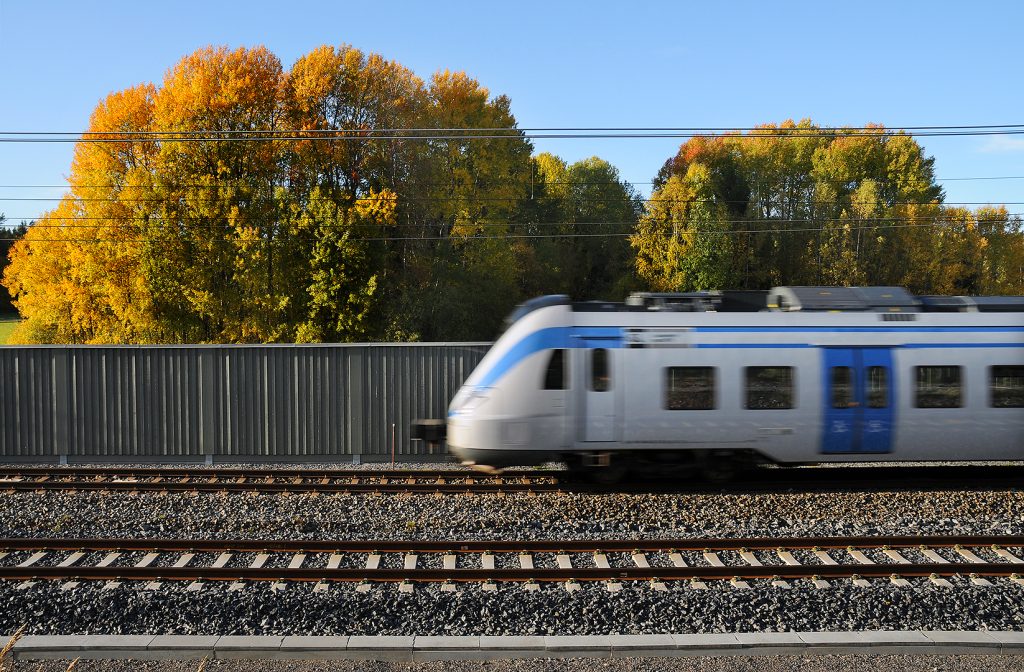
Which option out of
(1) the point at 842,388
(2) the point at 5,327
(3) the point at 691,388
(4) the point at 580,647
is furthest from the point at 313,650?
(2) the point at 5,327

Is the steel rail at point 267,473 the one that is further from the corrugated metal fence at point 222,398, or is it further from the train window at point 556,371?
the train window at point 556,371

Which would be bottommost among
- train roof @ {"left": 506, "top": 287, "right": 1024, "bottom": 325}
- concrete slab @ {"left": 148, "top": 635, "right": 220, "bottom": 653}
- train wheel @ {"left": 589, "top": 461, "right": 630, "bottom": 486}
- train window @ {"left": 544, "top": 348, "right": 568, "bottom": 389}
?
concrete slab @ {"left": 148, "top": 635, "right": 220, "bottom": 653}

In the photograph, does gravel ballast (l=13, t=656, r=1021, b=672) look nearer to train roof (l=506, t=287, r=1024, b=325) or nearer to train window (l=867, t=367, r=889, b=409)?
train window (l=867, t=367, r=889, b=409)

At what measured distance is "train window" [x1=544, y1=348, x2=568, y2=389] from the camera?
427 inches

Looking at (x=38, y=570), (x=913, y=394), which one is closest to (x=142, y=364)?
(x=38, y=570)

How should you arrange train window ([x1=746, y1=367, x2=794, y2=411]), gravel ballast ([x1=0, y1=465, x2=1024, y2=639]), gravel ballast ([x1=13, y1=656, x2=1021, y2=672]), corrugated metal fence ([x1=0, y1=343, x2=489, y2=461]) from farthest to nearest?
corrugated metal fence ([x1=0, y1=343, x2=489, y2=461])
train window ([x1=746, y1=367, x2=794, y2=411])
gravel ballast ([x1=0, y1=465, x2=1024, y2=639])
gravel ballast ([x1=13, y1=656, x2=1021, y2=672])

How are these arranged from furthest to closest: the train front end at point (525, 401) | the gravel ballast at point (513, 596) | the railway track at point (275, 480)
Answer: the railway track at point (275, 480) < the train front end at point (525, 401) < the gravel ballast at point (513, 596)

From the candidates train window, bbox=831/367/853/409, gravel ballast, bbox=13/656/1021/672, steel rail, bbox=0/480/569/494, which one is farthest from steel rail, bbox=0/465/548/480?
gravel ballast, bbox=13/656/1021/672

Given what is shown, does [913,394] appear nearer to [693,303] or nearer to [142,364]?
[693,303]

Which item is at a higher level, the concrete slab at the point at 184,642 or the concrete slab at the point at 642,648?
the concrete slab at the point at 184,642

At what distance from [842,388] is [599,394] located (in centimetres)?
373

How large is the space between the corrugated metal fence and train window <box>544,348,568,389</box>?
417 cm

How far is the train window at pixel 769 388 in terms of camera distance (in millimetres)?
11094

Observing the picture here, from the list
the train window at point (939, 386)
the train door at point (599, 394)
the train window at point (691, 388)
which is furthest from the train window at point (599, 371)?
the train window at point (939, 386)
